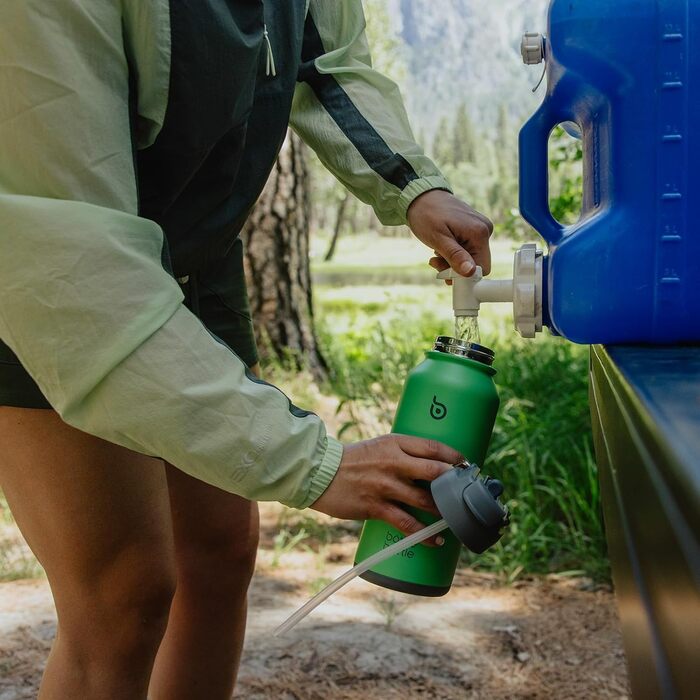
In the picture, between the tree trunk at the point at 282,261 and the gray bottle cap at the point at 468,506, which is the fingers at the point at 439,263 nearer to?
the gray bottle cap at the point at 468,506

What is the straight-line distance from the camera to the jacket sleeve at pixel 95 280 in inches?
39.1

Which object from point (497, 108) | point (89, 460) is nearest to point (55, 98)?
point (89, 460)

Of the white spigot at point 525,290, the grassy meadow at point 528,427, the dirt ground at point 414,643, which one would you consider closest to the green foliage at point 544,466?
the grassy meadow at point 528,427

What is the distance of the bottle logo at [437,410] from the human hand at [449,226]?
0.41 m

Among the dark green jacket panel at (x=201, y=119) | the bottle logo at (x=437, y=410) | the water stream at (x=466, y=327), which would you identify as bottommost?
the bottle logo at (x=437, y=410)

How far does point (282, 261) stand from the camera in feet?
16.1

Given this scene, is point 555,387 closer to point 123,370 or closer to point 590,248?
point 590,248

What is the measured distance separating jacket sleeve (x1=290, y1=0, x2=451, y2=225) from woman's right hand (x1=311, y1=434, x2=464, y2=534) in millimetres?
663

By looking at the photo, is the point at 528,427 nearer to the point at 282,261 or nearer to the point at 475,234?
the point at 475,234

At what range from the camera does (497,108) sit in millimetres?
14117

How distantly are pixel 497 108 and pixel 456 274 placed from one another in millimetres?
13238

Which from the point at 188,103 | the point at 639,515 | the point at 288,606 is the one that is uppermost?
the point at 188,103

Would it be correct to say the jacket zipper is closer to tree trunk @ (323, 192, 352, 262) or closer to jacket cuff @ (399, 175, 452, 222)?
jacket cuff @ (399, 175, 452, 222)

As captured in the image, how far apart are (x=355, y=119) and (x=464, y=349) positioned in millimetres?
595
